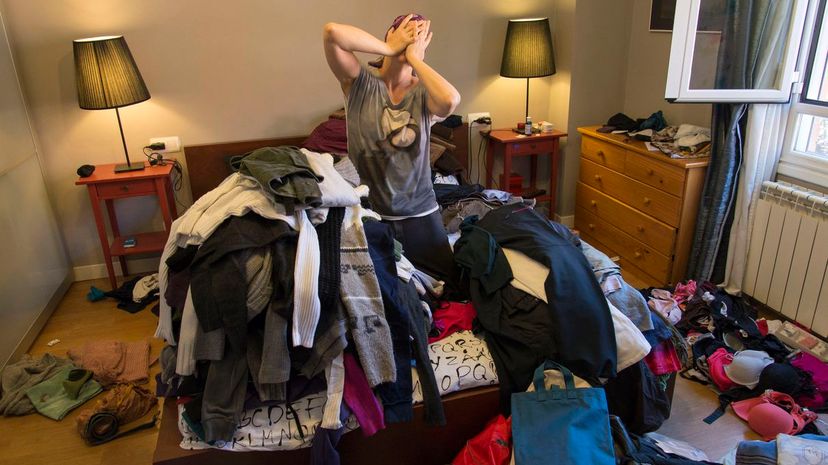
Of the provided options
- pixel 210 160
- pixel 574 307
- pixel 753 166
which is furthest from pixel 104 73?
pixel 753 166

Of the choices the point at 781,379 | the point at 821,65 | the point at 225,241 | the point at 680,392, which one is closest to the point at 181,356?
the point at 225,241

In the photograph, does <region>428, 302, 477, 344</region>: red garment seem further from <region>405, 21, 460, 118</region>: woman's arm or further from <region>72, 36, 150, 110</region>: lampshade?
<region>72, 36, 150, 110</region>: lampshade

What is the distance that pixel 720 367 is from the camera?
2.36m

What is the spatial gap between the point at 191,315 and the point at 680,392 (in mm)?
1913

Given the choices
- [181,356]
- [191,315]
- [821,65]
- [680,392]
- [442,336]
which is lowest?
[680,392]

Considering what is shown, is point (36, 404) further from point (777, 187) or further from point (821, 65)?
point (821, 65)

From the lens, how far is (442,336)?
74.8 inches

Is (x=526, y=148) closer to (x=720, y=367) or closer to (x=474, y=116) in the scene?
(x=474, y=116)

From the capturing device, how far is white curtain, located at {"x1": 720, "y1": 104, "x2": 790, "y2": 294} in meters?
2.72

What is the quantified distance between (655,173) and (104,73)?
290cm

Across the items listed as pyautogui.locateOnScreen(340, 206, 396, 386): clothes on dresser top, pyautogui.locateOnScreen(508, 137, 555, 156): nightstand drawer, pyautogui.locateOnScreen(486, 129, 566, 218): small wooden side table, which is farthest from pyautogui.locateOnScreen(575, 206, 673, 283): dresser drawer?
pyautogui.locateOnScreen(340, 206, 396, 386): clothes on dresser top

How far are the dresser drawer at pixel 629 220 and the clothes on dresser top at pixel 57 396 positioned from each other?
9.20ft

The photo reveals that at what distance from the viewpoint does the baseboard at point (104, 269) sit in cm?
349

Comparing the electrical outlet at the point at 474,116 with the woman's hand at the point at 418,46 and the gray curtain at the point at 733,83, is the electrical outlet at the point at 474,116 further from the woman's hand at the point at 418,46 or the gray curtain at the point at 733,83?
the woman's hand at the point at 418,46
